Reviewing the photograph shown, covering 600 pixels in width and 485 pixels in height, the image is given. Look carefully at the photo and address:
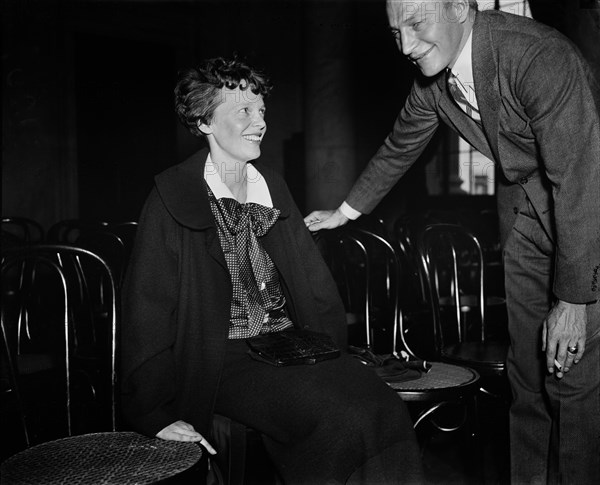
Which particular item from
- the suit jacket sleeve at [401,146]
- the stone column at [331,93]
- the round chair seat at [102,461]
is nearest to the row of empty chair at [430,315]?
the suit jacket sleeve at [401,146]

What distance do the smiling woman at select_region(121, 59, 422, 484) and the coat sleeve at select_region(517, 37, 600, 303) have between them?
0.57 m

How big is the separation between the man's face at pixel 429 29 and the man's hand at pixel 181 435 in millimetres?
1156

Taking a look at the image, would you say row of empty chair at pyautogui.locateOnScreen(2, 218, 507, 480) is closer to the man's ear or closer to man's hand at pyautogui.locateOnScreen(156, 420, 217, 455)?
man's hand at pyautogui.locateOnScreen(156, 420, 217, 455)

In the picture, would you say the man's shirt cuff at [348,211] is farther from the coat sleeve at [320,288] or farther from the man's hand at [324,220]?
the coat sleeve at [320,288]

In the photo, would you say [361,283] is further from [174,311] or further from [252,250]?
[174,311]

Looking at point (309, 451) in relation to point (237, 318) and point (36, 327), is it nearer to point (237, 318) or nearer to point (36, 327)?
point (237, 318)

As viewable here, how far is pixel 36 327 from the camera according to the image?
3.57 m

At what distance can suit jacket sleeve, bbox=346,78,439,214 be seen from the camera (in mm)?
2268

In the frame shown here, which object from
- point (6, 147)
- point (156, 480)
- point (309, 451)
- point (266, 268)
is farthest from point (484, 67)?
point (6, 147)

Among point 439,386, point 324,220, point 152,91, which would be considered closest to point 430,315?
point 324,220

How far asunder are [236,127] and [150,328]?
63cm

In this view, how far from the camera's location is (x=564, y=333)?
1810 millimetres

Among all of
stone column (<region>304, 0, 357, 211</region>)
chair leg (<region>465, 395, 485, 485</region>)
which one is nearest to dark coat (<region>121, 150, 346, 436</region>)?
chair leg (<region>465, 395, 485, 485</region>)

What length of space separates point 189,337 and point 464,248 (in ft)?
12.7
